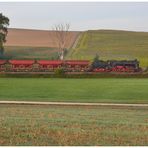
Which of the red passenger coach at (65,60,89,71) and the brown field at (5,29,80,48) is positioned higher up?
the brown field at (5,29,80,48)

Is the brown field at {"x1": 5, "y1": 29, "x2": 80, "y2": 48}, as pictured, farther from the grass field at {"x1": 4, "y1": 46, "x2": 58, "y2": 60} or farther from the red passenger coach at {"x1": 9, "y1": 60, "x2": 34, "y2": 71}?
the red passenger coach at {"x1": 9, "y1": 60, "x2": 34, "y2": 71}

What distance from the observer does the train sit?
53969 millimetres

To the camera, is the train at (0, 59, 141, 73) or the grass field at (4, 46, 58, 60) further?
the grass field at (4, 46, 58, 60)

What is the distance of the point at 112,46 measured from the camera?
292 ft

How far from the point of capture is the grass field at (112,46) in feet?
255

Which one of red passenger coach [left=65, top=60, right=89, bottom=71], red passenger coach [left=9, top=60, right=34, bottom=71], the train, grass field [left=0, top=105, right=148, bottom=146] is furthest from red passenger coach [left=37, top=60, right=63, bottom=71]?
grass field [left=0, top=105, right=148, bottom=146]

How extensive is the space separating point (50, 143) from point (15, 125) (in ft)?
7.54

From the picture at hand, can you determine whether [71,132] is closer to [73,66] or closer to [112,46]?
[73,66]

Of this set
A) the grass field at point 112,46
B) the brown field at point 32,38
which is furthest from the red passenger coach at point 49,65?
the brown field at point 32,38

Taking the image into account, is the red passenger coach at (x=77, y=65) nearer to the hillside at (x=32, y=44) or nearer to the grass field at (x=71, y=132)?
the hillside at (x=32, y=44)

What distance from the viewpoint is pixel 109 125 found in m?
11.2

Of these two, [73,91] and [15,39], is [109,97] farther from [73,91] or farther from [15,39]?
[15,39]

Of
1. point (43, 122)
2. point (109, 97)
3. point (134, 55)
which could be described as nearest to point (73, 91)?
point (109, 97)

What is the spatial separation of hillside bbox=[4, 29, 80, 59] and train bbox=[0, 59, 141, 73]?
23.0m
